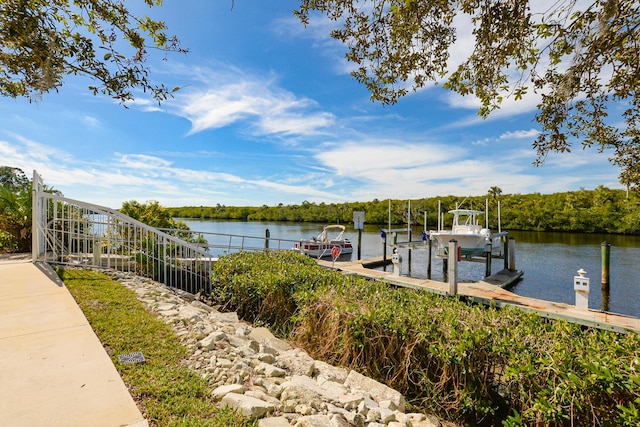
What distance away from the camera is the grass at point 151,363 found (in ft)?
7.04

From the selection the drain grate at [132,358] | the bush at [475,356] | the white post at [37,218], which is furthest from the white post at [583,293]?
the white post at [37,218]

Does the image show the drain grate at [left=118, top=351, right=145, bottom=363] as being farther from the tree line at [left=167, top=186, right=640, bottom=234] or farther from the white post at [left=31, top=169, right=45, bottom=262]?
the tree line at [left=167, top=186, right=640, bottom=234]

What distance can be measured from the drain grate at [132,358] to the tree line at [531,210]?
21325mm

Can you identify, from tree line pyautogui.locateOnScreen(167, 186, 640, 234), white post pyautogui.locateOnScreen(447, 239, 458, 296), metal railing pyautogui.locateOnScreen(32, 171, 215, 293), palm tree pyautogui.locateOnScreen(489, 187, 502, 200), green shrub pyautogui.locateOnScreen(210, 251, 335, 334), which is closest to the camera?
green shrub pyautogui.locateOnScreen(210, 251, 335, 334)

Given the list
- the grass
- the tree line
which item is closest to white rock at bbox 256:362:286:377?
the grass

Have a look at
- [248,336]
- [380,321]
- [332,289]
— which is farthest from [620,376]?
[248,336]

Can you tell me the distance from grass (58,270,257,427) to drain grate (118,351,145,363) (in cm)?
5

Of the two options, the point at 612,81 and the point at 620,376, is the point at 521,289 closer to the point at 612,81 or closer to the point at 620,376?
the point at 612,81

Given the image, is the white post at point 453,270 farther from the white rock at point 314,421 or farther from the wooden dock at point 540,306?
the white rock at point 314,421

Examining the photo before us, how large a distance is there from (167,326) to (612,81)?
6.61 meters

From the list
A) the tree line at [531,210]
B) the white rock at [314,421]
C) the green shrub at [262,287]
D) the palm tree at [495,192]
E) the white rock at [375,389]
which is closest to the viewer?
the white rock at [314,421]

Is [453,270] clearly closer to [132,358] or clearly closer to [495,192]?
[132,358]

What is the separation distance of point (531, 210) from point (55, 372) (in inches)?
2116

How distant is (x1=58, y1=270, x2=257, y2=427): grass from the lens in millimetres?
2146
